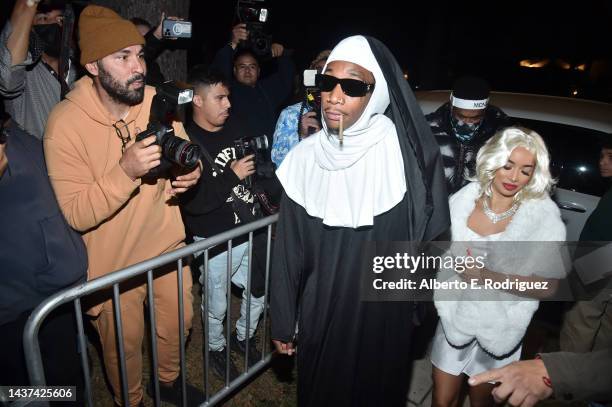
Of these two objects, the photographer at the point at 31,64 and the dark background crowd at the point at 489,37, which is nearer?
the photographer at the point at 31,64

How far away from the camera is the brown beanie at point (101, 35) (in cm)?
247

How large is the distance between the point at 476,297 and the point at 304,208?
3.82 ft

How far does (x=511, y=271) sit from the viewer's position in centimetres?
253

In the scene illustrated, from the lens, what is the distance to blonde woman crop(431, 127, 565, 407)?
2.52 meters

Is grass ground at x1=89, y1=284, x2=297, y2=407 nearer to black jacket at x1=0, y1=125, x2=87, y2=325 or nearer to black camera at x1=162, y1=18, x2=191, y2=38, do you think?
black jacket at x1=0, y1=125, x2=87, y2=325

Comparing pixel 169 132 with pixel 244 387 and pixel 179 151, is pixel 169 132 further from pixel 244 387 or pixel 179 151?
pixel 244 387

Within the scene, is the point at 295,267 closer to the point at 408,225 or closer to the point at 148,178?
the point at 408,225

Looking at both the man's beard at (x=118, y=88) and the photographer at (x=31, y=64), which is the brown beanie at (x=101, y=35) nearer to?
the man's beard at (x=118, y=88)

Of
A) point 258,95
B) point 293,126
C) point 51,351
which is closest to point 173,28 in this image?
point 258,95

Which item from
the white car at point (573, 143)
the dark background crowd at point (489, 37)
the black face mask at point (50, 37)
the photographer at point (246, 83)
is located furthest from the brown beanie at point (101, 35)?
the dark background crowd at point (489, 37)

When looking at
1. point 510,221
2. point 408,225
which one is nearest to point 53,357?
point 408,225

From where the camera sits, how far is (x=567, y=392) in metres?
1.78

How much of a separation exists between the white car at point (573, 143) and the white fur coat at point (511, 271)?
6.56 feet

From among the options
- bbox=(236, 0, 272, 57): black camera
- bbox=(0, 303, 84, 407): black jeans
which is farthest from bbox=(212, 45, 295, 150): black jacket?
bbox=(0, 303, 84, 407): black jeans
